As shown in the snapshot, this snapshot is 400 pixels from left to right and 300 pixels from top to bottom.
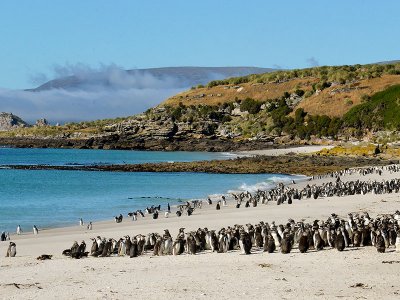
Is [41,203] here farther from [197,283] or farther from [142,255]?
[197,283]

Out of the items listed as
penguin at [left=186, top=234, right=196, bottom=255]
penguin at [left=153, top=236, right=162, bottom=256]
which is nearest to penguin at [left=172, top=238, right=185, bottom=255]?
penguin at [left=186, top=234, right=196, bottom=255]

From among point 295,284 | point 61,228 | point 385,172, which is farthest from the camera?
point 385,172

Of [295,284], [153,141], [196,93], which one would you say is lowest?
[295,284]

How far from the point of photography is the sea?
33.1 meters

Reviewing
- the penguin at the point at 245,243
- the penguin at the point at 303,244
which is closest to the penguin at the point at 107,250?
the penguin at the point at 245,243

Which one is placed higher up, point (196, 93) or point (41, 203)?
point (196, 93)

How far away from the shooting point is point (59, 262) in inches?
682

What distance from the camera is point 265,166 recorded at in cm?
6588

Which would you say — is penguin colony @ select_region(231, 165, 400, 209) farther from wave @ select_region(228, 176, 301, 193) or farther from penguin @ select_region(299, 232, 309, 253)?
penguin @ select_region(299, 232, 309, 253)

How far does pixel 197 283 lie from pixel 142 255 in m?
4.72

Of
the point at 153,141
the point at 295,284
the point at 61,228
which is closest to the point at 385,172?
the point at 61,228

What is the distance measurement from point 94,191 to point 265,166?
75.9 ft

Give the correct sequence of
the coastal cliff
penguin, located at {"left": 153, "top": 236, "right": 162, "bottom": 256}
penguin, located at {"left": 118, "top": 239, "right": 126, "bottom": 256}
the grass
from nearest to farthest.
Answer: penguin, located at {"left": 153, "top": 236, "right": 162, "bottom": 256}, penguin, located at {"left": 118, "top": 239, "right": 126, "bottom": 256}, the grass, the coastal cliff

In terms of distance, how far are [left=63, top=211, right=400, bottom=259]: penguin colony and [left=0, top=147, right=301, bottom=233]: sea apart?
33.2 ft
